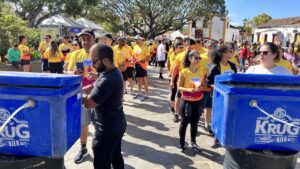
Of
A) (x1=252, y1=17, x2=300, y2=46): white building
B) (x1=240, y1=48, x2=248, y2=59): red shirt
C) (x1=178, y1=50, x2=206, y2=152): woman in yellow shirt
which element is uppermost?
(x1=252, y1=17, x2=300, y2=46): white building

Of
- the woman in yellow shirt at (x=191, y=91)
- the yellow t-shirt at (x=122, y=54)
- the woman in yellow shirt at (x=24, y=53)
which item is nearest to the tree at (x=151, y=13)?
the woman in yellow shirt at (x=24, y=53)

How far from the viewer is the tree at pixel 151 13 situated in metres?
34.7

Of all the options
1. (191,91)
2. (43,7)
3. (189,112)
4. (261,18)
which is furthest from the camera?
(261,18)

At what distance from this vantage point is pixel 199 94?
4281 millimetres

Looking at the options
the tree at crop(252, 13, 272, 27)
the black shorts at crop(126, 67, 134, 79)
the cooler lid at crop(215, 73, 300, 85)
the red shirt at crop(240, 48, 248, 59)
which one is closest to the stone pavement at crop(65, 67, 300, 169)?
the black shorts at crop(126, 67, 134, 79)

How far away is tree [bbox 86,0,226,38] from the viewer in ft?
114

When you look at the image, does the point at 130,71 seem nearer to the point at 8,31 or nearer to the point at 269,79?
the point at 269,79

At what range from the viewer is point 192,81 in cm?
424

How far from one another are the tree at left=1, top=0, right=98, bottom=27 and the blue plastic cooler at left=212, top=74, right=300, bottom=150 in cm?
2880

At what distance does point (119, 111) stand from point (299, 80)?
1.59m

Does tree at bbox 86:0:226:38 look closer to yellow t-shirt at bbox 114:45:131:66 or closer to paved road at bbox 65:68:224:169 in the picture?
yellow t-shirt at bbox 114:45:131:66

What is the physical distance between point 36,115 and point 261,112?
159 centimetres

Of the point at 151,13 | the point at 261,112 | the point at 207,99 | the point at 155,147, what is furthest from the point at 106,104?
the point at 151,13

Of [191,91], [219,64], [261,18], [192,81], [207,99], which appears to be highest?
[261,18]
